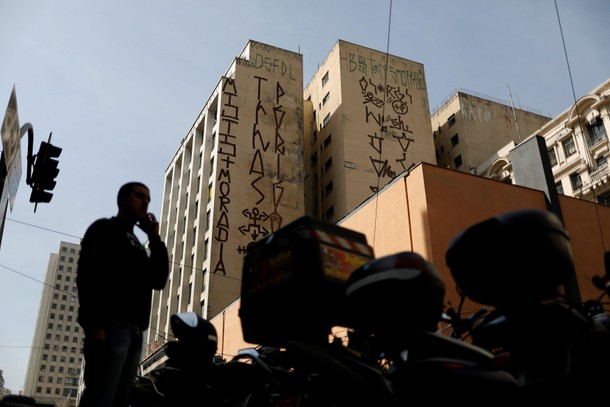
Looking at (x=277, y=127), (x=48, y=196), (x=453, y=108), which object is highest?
(x=453, y=108)

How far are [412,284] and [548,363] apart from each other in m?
0.70

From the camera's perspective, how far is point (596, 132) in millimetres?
34969

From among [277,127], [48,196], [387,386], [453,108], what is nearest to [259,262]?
[387,386]

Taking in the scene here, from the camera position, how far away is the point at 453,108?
166ft

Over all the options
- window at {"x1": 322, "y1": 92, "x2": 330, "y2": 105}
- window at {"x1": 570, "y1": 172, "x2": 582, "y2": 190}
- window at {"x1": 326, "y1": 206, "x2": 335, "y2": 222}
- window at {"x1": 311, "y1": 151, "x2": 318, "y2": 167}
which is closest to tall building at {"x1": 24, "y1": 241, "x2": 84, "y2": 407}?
window at {"x1": 311, "y1": 151, "x2": 318, "y2": 167}

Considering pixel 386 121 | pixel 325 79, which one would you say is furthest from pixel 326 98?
pixel 386 121

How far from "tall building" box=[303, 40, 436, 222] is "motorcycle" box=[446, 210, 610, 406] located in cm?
3779

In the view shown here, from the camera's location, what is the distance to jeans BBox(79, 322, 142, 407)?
3.02m

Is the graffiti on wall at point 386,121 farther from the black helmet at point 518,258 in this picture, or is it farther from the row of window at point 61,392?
the row of window at point 61,392

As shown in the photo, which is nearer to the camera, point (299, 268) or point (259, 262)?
point (299, 268)

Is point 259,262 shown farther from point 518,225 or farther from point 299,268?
point 518,225

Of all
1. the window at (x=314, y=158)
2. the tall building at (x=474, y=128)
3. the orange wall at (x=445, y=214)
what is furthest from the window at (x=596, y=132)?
the orange wall at (x=445, y=214)

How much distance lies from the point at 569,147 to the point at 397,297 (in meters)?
38.1

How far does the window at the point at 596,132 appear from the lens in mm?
34438
